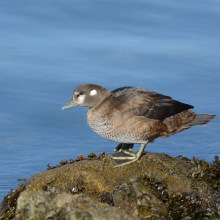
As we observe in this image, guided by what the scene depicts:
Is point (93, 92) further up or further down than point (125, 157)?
further up

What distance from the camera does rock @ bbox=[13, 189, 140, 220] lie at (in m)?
4.06

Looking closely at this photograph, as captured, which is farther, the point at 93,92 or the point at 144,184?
the point at 93,92

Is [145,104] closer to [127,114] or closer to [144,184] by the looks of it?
[127,114]

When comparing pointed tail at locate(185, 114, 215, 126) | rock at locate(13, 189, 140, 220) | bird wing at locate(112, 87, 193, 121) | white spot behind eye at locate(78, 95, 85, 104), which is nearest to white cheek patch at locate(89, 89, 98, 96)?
white spot behind eye at locate(78, 95, 85, 104)

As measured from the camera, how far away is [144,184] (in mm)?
5383

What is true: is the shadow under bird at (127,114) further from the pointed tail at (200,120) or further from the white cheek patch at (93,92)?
the pointed tail at (200,120)

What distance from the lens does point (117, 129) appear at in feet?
21.1

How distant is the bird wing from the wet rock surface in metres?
0.73

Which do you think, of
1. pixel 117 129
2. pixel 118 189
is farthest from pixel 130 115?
pixel 118 189

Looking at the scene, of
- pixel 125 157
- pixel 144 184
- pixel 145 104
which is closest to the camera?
pixel 144 184

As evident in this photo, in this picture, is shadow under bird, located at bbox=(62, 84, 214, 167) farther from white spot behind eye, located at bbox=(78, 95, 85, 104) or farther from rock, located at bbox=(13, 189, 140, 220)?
rock, located at bbox=(13, 189, 140, 220)

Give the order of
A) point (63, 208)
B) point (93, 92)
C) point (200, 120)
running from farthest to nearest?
point (200, 120) → point (93, 92) → point (63, 208)

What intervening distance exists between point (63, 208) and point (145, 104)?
9.88 ft

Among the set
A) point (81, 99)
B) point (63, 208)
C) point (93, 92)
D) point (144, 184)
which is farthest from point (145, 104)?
point (63, 208)
